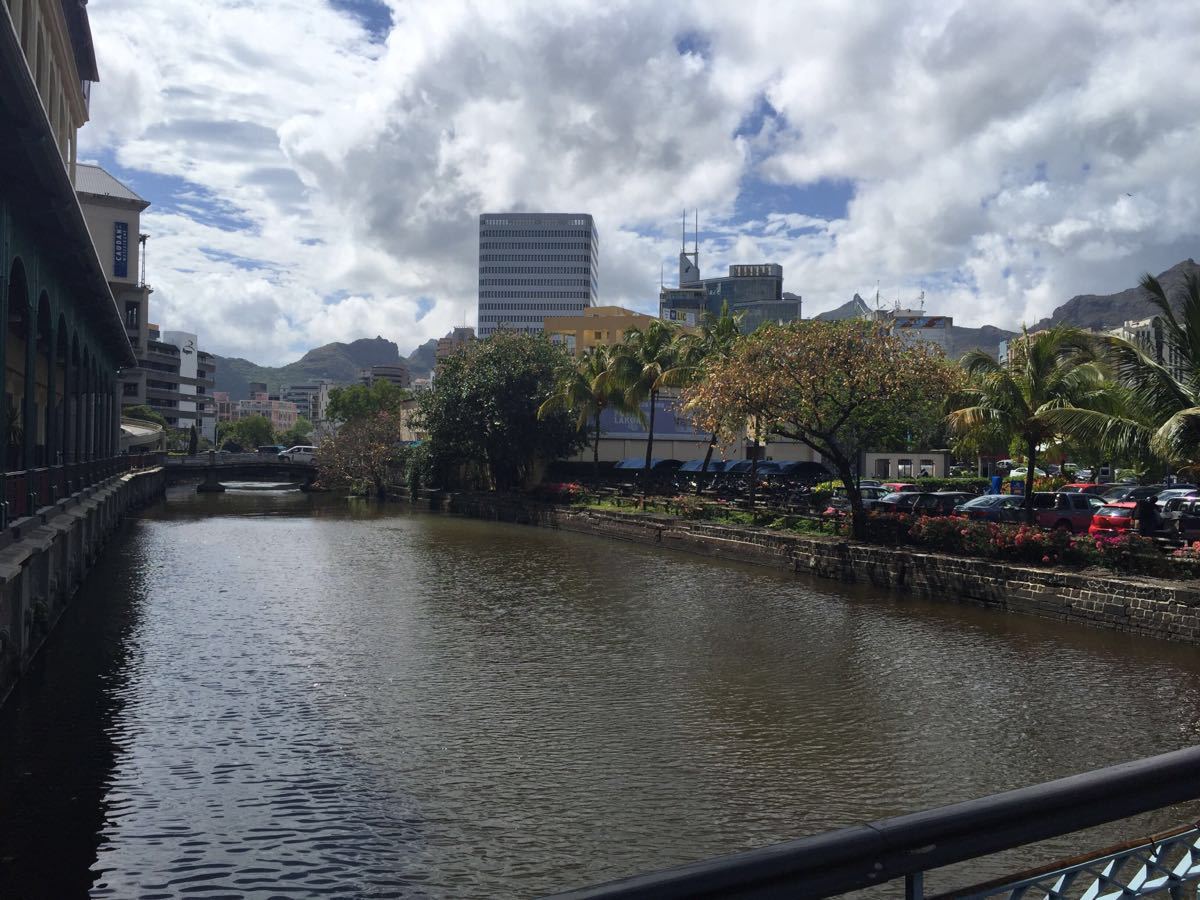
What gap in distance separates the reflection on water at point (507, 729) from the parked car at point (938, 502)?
362 inches

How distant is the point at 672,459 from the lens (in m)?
59.3

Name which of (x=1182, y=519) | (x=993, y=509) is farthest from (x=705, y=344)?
(x=1182, y=519)

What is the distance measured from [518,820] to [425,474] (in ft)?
177

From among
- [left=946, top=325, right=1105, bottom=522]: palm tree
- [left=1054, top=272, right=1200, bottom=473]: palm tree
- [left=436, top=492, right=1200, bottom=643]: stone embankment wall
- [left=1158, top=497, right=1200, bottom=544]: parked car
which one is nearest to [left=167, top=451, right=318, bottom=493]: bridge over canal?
[left=436, top=492, right=1200, bottom=643]: stone embankment wall

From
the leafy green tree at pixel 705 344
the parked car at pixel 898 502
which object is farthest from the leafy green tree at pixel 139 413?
the parked car at pixel 898 502

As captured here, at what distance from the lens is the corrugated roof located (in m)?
64.9

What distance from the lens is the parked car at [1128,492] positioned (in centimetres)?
3881

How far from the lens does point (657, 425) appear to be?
61.3 meters

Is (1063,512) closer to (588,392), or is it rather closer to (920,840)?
(588,392)

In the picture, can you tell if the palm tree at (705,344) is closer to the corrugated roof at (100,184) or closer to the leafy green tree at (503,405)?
the leafy green tree at (503,405)

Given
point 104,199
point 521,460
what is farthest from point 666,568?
point 104,199

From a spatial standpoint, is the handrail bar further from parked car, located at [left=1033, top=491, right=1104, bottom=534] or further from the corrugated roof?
the corrugated roof

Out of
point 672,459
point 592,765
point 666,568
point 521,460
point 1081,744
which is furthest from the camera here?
point 672,459

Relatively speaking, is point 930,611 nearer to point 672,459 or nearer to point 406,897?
point 406,897
